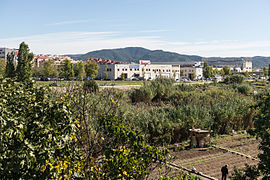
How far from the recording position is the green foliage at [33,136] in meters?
3.27

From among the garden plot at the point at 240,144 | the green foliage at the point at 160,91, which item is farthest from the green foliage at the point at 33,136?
the green foliage at the point at 160,91

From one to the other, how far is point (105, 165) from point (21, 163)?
182 cm

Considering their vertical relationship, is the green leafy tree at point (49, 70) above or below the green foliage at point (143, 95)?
above

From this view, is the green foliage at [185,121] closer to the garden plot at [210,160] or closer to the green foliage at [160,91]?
the garden plot at [210,160]

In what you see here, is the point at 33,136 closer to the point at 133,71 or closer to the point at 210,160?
the point at 210,160

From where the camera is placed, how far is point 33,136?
367cm

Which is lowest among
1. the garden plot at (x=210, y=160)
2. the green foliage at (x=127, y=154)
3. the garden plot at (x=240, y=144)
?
the garden plot at (x=240, y=144)

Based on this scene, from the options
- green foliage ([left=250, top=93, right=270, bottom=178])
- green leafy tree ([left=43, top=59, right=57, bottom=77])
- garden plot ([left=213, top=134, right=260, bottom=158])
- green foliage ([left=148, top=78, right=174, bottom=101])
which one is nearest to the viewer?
green foliage ([left=250, top=93, right=270, bottom=178])

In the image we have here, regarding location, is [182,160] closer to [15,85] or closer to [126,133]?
[126,133]

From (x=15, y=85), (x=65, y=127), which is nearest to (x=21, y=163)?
(x=65, y=127)

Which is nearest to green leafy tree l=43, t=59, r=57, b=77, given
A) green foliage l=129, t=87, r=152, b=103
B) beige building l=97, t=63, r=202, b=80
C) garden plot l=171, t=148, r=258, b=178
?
beige building l=97, t=63, r=202, b=80

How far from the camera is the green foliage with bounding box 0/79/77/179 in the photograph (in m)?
3.27

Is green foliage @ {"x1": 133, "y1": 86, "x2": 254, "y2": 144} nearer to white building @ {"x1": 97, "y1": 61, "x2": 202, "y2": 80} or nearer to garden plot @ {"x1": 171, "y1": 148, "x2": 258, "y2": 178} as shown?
garden plot @ {"x1": 171, "y1": 148, "x2": 258, "y2": 178}

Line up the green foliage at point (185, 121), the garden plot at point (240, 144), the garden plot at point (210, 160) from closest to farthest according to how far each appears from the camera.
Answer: the garden plot at point (210, 160)
the garden plot at point (240, 144)
the green foliage at point (185, 121)
